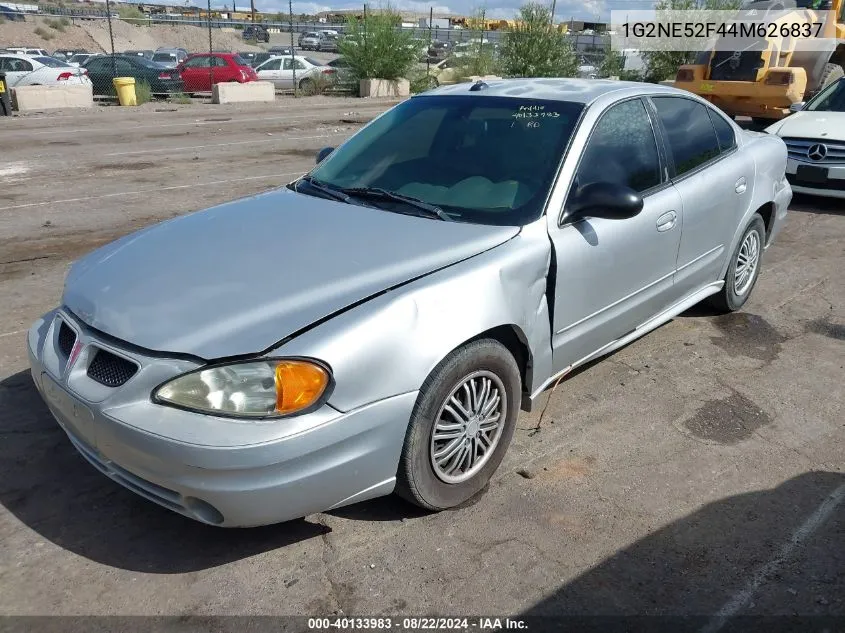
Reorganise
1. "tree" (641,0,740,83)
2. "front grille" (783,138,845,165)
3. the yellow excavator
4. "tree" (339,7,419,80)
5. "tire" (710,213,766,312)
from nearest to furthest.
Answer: "tire" (710,213,766,312) → "front grille" (783,138,845,165) → the yellow excavator → "tree" (641,0,740,83) → "tree" (339,7,419,80)

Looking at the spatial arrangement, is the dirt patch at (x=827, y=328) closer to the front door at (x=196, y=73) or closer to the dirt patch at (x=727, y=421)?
the dirt patch at (x=727, y=421)

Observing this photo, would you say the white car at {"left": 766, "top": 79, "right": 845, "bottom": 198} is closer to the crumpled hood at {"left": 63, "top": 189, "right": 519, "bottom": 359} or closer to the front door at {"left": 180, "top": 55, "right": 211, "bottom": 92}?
the crumpled hood at {"left": 63, "top": 189, "right": 519, "bottom": 359}

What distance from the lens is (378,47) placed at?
2522 cm

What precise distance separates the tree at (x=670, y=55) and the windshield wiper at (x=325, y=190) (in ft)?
69.7

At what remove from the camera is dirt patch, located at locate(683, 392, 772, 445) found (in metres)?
3.89

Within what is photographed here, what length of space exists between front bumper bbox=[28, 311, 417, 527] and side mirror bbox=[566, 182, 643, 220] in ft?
4.39

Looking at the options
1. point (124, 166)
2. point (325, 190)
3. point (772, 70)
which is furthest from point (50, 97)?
point (325, 190)

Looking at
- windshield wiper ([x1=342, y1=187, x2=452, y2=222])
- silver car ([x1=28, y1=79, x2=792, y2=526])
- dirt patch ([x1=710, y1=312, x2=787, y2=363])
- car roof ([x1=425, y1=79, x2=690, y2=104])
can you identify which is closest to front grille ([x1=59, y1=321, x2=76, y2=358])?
silver car ([x1=28, y1=79, x2=792, y2=526])

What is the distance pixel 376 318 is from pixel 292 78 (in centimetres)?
2535

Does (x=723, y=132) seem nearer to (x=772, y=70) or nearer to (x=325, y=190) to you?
(x=325, y=190)

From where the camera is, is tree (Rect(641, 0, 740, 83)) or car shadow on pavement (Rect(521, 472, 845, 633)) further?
tree (Rect(641, 0, 740, 83))

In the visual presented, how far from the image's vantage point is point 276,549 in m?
2.96

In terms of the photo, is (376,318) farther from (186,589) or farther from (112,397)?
(186,589)

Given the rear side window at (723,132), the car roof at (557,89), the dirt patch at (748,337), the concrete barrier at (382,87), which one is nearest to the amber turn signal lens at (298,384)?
the car roof at (557,89)
